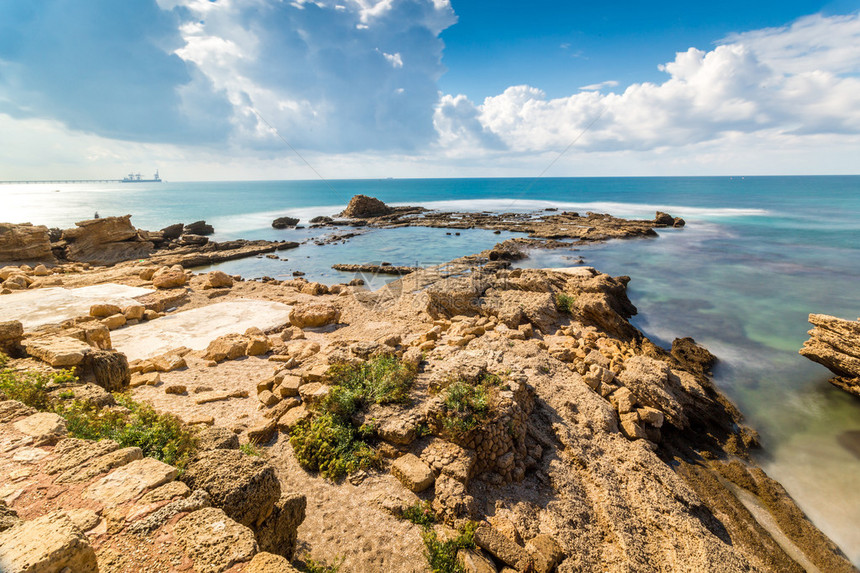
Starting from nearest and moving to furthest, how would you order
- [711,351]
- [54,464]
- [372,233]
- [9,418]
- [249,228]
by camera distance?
[54,464] < [9,418] < [711,351] < [372,233] < [249,228]

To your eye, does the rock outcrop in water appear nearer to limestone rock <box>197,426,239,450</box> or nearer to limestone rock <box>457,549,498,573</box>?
limestone rock <box>457,549,498,573</box>

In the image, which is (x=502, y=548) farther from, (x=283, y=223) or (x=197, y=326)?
(x=283, y=223)

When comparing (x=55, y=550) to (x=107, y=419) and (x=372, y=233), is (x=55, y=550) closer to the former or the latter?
(x=107, y=419)

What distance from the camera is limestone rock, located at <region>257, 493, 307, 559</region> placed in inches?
151

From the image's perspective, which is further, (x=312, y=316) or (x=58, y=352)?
(x=312, y=316)

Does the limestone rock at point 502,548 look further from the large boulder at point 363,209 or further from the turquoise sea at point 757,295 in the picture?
the large boulder at point 363,209

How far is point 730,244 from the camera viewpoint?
34.7 m

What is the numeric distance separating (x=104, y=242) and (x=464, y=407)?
3571 centimetres

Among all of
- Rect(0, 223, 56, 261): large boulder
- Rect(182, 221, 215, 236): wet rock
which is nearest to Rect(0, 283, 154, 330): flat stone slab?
Rect(0, 223, 56, 261): large boulder

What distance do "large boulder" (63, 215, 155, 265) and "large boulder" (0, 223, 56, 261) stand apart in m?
2.29

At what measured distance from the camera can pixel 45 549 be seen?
86.9 inches

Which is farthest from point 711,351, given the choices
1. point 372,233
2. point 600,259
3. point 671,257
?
point 372,233

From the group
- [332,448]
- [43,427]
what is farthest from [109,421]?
[332,448]

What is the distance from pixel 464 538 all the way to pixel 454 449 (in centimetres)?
131
